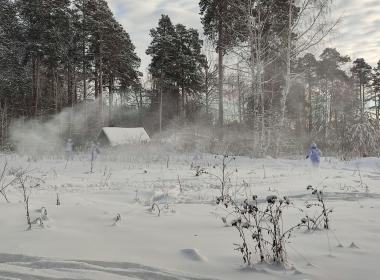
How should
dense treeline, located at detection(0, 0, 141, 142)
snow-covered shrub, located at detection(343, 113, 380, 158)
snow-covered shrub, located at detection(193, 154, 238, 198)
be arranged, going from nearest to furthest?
snow-covered shrub, located at detection(193, 154, 238, 198), snow-covered shrub, located at detection(343, 113, 380, 158), dense treeline, located at detection(0, 0, 141, 142)

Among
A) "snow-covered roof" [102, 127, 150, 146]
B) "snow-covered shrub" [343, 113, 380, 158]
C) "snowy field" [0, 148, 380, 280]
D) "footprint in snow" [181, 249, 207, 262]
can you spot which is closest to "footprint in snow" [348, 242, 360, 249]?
"snowy field" [0, 148, 380, 280]

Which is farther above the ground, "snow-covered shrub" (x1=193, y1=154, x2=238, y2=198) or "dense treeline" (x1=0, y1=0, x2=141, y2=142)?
"dense treeline" (x1=0, y1=0, x2=141, y2=142)

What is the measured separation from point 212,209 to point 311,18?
588 inches

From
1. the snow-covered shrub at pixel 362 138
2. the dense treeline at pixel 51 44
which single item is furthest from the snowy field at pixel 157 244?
the dense treeline at pixel 51 44

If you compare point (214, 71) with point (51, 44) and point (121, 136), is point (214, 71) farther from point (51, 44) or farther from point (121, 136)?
point (51, 44)

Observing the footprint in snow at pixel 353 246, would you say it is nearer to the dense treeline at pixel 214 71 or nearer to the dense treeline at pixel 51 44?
the dense treeline at pixel 214 71

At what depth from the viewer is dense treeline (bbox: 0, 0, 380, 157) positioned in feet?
59.6

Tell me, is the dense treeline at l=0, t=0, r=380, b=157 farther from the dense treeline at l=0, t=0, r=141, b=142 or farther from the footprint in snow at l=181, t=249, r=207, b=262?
the footprint in snow at l=181, t=249, r=207, b=262

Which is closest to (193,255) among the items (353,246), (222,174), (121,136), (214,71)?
(353,246)

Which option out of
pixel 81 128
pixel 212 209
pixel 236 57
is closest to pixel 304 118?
pixel 81 128

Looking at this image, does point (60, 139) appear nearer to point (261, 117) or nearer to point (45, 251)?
point (261, 117)

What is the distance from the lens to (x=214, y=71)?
35.7 meters

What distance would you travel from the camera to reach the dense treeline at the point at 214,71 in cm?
1816

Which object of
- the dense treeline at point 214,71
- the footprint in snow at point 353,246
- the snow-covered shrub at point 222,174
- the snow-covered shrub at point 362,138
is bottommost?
the footprint in snow at point 353,246
